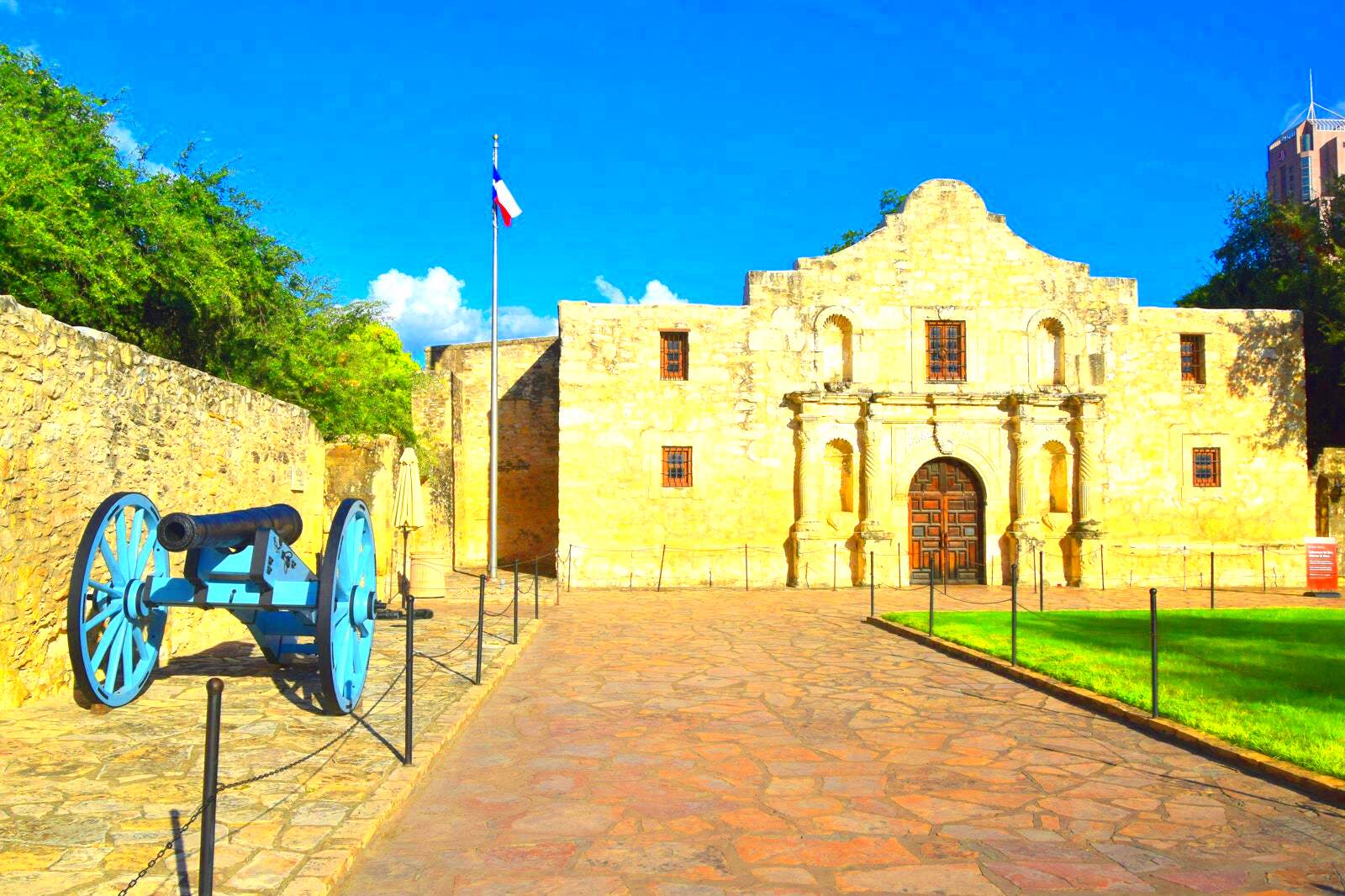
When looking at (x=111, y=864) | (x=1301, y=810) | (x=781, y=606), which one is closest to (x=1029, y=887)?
(x=1301, y=810)

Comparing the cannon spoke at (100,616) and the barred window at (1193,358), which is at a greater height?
the barred window at (1193,358)

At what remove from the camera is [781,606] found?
16.0 metres

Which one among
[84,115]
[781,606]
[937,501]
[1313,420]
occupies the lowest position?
[781,606]

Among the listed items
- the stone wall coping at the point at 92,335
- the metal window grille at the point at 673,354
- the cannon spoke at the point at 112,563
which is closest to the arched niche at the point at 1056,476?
the metal window grille at the point at 673,354

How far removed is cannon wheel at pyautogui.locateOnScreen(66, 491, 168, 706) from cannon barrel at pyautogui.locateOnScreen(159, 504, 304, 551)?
238 millimetres

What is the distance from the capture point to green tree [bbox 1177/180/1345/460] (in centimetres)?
2206

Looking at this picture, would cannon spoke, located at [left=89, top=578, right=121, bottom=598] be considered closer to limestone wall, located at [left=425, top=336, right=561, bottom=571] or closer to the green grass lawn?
the green grass lawn

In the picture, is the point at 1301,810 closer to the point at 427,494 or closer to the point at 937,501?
the point at 937,501

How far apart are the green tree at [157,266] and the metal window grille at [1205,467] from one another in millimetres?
16798

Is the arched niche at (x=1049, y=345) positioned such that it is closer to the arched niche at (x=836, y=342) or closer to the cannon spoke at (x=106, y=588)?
the arched niche at (x=836, y=342)

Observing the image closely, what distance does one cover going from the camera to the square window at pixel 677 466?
19.7 meters

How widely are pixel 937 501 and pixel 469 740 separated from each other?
15354mm

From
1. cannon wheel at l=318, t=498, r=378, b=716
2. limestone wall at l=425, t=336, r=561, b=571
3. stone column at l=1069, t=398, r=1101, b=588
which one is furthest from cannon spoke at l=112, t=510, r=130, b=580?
stone column at l=1069, t=398, r=1101, b=588

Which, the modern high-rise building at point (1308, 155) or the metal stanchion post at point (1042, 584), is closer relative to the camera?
the metal stanchion post at point (1042, 584)
